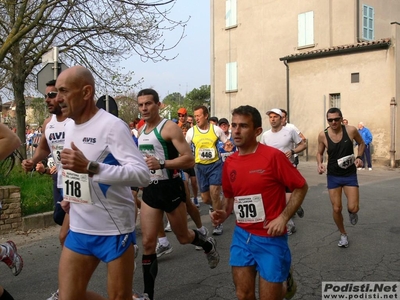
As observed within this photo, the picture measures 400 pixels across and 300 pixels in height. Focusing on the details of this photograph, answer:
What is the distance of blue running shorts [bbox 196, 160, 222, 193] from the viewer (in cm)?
792

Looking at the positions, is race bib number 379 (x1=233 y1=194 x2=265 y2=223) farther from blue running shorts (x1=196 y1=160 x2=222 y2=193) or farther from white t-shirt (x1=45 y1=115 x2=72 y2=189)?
blue running shorts (x1=196 y1=160 x2=222 y2=193)

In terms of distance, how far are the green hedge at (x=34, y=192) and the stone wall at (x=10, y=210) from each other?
280 millimetres

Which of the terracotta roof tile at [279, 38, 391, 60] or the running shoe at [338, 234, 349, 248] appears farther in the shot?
the terracotta roof tile at [279, 38, 391, 60]

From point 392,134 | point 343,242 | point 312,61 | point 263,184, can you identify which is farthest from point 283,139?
point 312,61

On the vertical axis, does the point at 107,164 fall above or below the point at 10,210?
above

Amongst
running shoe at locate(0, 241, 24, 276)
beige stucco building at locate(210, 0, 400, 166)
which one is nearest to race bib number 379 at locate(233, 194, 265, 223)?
running shoe at locate(0, 241, 24, 276)

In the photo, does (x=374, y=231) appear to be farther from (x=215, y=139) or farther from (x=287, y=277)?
(x=287, y=277)

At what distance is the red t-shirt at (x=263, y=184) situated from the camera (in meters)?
3.51

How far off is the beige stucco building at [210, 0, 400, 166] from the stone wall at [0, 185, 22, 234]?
16.8 metres

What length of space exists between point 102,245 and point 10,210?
16.7 feet

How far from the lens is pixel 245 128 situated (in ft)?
12.0

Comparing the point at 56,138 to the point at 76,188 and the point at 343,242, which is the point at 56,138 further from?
the point at 343,242

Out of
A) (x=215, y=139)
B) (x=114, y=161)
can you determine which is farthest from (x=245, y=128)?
(x=215, y=139)

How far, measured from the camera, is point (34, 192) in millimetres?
9234
